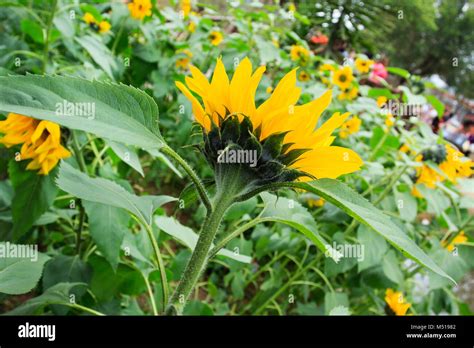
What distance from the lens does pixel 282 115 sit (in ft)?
0.95

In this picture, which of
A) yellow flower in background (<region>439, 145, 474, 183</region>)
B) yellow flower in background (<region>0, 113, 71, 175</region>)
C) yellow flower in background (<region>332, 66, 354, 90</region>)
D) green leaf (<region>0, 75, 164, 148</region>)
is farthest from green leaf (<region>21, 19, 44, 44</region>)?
yellow flower in background (<region>332, 66, 354, 90</region>)

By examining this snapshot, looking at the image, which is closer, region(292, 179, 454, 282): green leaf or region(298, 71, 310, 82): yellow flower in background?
region(292, 179, 454, 282): green leaf

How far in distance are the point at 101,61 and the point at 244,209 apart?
11.5 inches

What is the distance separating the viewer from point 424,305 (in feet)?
3.15

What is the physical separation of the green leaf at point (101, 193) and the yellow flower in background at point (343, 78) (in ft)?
3.09

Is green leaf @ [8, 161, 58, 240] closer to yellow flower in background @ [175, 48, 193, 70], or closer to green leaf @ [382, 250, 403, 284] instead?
green leaf @ [382, 250, 403, 284]

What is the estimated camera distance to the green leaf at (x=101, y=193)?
33cm

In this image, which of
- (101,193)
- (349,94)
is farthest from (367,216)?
(349,94)

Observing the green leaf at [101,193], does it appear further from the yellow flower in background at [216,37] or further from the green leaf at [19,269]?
the yellow flower in background at [216,37]

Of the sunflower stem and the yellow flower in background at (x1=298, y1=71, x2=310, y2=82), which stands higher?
the yellow flower in background at (x1=298, y1=71, x2=310, y2=82)

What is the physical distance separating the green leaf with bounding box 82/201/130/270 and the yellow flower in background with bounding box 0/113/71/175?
2.3 inches

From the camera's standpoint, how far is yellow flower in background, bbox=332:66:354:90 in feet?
4.11

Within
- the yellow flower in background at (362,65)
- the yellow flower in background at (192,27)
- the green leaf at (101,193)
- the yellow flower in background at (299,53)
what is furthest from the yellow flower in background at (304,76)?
the green leaf at (101,193)
